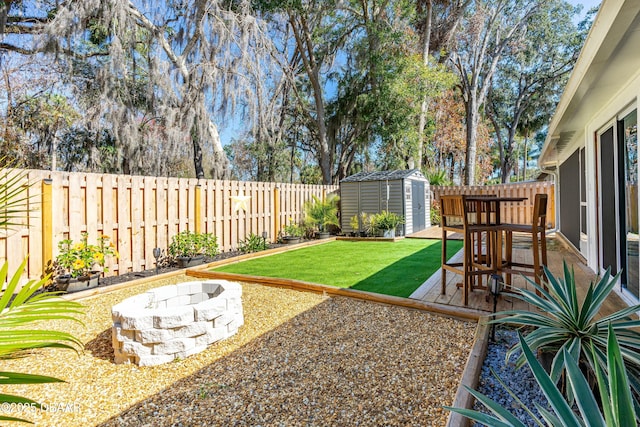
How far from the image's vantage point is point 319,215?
9.45m

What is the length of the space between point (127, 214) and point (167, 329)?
3358 mm

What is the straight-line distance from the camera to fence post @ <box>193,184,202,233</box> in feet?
20.4

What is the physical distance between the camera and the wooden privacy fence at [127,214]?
4.13 m

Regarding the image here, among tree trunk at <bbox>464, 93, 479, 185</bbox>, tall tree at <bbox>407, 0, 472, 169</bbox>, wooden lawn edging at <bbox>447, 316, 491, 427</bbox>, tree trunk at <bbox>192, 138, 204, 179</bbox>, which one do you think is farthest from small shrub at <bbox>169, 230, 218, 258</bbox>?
tree trunk at <bbox>464, 93, 479, 185</bbox>

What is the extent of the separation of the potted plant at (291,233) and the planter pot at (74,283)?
4.54 meters

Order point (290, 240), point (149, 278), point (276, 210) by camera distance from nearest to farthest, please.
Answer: point (149, 278)
point (290, 240)
point (276, 210)

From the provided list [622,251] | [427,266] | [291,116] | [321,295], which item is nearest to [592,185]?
[622,251]

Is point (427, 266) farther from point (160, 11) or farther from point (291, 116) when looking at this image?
point (291, 116)

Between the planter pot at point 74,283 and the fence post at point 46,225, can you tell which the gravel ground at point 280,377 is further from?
the fence post at point 46,225

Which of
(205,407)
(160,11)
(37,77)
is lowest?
(205,407)

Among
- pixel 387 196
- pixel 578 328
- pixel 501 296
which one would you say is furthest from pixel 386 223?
pixel 578 328

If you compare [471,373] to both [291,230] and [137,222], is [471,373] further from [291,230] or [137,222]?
[291,230]

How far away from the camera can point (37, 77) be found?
894 cm

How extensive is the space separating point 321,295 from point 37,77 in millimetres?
10282
